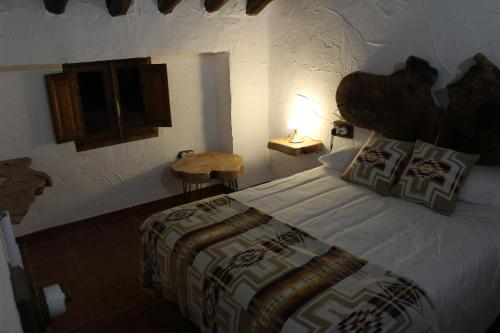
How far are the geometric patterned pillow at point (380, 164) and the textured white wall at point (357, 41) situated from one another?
1.71 feet

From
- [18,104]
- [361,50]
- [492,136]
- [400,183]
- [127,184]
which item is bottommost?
[127,184]

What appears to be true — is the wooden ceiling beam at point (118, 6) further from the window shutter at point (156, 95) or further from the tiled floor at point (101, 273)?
Result: the tiled floor at point (101, 273)

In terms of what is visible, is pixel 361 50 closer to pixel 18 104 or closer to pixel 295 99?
pixel 295 99

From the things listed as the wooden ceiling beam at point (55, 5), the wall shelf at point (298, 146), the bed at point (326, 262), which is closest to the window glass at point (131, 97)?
the wooden ceiling beam at point (55, 5)

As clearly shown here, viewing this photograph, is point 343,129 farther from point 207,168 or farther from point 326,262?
point 326,262

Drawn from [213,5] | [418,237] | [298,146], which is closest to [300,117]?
[298,146]

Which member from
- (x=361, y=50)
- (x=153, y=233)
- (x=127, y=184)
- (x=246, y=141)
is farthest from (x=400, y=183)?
(x=127, y=184)

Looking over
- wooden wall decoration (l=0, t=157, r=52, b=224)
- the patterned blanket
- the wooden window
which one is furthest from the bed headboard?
wooden wall decoration (l=0, t=157, r=52, b=224)

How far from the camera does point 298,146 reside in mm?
3715

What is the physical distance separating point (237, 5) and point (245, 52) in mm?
434

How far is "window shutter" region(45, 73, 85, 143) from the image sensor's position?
3324 millimetres

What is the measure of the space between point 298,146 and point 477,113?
59.3 inches

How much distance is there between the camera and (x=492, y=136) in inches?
101

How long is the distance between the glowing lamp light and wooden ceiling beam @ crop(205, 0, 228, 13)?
108 centimetres
